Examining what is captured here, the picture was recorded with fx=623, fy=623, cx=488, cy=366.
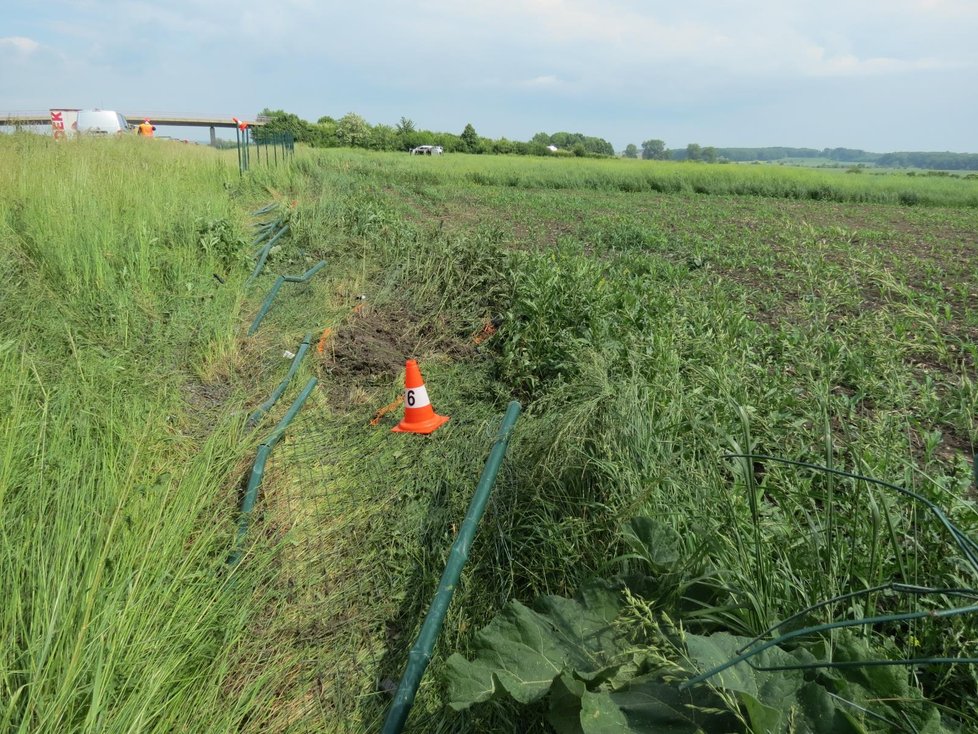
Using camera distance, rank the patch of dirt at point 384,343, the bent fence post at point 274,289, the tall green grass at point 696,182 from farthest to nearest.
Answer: the tall green grass at point 696,182 < the bent fence post at point 274,289 < the patch of dirt at point 384,343

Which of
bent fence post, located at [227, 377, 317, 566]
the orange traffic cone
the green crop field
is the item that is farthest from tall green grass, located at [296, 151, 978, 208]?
bent fence post, located at [227, 377, 317, 566]

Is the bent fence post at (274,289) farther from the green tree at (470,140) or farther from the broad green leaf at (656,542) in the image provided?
the green tree at (470,140)

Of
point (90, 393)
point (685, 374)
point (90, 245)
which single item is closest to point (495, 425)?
point (685, 374)

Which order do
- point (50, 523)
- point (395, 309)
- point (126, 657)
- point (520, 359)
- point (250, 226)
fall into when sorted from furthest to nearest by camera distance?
point (250, 226) → point (395, 309) → point (520, 359) → point (50, 523) → point (126, 657)

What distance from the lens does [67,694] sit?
140 cm

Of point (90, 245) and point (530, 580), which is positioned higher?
point (90, 245)

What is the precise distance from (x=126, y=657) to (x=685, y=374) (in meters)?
3.04

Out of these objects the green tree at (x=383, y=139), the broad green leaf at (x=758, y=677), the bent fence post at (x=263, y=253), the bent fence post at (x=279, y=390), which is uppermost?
the green tree at (x=383, y=139)

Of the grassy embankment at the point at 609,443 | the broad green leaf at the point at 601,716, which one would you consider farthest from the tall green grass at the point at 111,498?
the broad green leaf at the point at 601,716

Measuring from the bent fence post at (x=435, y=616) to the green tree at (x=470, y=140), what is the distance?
53110 millimetres

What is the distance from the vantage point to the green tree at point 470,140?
173ft

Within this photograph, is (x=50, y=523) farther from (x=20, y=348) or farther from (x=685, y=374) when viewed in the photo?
(x=685, y=374)

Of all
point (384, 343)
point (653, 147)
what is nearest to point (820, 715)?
point (384, 343)

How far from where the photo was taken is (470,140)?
55344 millimetres
